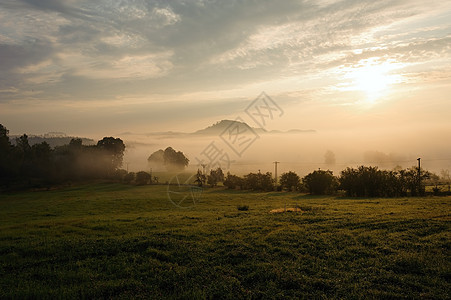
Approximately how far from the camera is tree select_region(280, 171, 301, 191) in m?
76.5

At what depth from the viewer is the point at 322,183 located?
218 ft

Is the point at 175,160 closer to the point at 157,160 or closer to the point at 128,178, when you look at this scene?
the point at 157,160

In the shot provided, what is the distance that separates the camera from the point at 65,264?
15.7 meters

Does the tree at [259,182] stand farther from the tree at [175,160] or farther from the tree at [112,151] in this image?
the tree at [175,160]

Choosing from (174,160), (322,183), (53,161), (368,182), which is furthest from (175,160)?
(368,182)

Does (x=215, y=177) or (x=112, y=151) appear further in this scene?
(x=112, y=151)

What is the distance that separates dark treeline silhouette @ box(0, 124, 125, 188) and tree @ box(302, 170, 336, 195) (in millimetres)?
69129

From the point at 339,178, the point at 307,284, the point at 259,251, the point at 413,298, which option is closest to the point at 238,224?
the point at 259,251

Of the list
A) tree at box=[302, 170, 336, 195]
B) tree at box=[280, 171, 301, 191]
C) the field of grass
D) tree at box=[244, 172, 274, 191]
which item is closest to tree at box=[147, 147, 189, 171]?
tree at box=[244, 172, 274, 191]

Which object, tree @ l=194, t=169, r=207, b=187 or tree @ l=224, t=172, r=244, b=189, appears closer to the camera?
tree @ l=224, t=172, r=244, b=189

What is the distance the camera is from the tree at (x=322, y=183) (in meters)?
66.2

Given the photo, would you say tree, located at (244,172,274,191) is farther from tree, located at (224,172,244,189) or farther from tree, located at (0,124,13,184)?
tree, located at (0,124,13,184)

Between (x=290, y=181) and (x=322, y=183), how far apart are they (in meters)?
11.3

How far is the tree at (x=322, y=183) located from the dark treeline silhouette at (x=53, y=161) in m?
69.1
